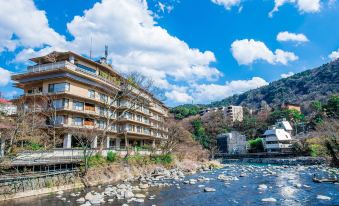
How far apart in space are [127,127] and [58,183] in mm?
26270

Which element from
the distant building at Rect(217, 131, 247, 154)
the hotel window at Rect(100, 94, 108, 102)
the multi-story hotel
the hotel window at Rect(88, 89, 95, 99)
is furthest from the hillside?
the hotel window at Rect(88, 89, 95, 99)

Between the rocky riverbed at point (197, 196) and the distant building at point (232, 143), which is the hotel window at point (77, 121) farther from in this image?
the distant building at point (232, 143)

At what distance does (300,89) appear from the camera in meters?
156

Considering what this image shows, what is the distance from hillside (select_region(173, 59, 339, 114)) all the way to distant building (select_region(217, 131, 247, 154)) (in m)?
52.3

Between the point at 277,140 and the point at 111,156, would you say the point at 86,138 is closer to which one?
the point at 111,156

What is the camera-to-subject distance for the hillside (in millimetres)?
133500

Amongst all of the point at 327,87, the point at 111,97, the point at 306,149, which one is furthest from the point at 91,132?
the point at 327,87

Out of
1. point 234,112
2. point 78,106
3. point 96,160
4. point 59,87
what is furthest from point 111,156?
point 234,112

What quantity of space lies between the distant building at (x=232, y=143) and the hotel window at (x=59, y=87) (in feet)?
213

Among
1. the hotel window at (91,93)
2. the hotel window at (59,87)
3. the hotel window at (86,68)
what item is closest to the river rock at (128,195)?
the hotel window at (59,87)

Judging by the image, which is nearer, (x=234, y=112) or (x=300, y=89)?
(x=234, y=112)

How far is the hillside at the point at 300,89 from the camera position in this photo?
13350cm

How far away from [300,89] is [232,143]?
8597cm

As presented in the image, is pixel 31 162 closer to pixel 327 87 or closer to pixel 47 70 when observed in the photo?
pixel 47 70
